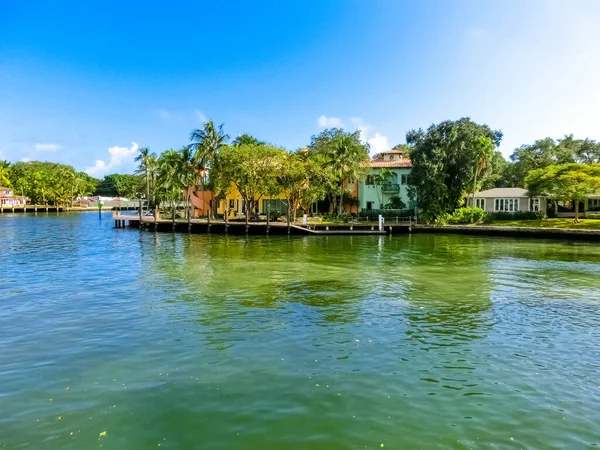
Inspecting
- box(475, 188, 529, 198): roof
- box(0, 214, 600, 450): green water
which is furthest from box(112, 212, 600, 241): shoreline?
box(0, 214, 600, 450): green water

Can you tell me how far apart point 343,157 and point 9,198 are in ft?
348

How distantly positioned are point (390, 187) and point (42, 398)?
198 ft

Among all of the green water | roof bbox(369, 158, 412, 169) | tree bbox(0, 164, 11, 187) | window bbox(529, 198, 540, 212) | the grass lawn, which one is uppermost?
tree bbox(0, 164, 11, 187)

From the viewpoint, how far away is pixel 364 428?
24.6 feet

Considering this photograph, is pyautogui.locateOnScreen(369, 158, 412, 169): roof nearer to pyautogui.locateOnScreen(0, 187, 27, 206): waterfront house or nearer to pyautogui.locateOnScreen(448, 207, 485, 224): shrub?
pyautogui.locateOnScreen(448, 207, 485, 224): shrub

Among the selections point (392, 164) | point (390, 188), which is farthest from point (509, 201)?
point (392, 164)

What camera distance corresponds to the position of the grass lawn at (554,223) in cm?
4912

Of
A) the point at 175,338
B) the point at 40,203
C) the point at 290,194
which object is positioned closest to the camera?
the point at 175,338

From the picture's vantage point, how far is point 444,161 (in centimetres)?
5688

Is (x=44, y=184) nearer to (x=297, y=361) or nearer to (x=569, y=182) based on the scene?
(x=569, y=182)

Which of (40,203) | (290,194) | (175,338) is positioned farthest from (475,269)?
(40,203)

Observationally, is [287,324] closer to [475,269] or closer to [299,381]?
[299,381]

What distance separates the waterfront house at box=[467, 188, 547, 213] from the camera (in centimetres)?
6000

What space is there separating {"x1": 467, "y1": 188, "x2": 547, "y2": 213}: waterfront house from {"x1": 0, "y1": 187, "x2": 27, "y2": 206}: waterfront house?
4599 inches
